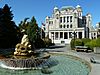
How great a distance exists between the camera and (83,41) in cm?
5156

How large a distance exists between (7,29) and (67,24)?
7167 cm

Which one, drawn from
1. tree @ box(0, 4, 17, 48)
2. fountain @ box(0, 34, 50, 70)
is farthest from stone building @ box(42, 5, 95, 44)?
fountain @ box(0, 34, 50, 70)

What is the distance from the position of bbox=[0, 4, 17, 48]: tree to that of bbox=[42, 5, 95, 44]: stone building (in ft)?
188

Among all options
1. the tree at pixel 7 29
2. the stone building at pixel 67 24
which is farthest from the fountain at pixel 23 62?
the stone building at pixel 67 24

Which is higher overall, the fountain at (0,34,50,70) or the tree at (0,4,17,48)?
the tree at (0,4,17,48)

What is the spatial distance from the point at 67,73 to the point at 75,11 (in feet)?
341

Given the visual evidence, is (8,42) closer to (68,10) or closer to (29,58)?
(29,58)

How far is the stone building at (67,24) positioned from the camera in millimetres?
110931

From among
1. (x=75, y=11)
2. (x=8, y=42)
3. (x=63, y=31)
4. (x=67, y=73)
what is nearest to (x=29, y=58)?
(x=67, y=73)

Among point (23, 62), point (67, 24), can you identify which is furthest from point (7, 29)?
point (67, 24)

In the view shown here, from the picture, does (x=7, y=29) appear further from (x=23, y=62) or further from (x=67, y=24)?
(x=67, y=24)

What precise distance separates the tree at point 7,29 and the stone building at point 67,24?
57.2 metres

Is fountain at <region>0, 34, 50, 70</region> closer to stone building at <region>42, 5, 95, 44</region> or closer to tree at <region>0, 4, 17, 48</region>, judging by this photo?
tree at <region>0, 4, 17, 48</region>

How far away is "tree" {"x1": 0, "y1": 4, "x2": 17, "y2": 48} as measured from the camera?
47688 mm
